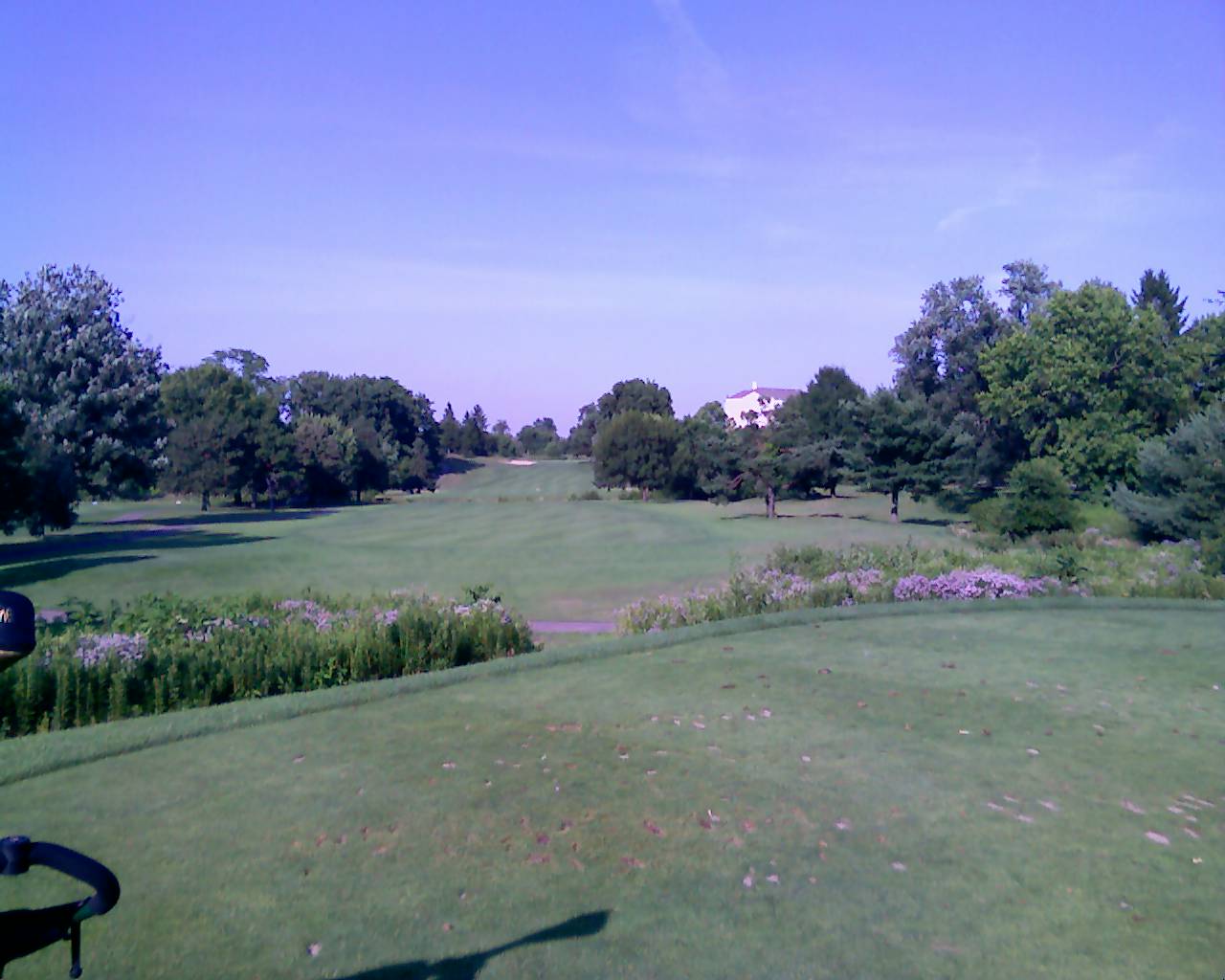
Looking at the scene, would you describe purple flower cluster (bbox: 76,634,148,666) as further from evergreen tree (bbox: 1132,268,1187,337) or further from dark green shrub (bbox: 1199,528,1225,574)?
evergreen tree (bbox: 1132,268,1187,337)

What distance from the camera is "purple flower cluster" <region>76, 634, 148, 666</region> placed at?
895 cm

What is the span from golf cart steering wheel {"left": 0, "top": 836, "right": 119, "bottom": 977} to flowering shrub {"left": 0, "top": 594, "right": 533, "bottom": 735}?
21.1 feet

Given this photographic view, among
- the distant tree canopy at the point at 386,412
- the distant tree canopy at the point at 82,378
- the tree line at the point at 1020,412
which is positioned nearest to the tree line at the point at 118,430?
the distant tree canopy at the point at 82,378

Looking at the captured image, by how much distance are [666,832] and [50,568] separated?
80.2ft

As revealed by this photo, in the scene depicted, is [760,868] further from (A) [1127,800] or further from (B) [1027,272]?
(B) [1027,272]

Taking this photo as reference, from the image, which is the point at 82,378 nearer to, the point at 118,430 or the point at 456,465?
the point at 118,430

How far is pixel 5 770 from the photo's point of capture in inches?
240

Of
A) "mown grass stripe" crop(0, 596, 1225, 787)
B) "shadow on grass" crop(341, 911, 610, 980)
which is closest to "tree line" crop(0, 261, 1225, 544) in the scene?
"mown grass stripe" crop(0, 596, 1225, 787)

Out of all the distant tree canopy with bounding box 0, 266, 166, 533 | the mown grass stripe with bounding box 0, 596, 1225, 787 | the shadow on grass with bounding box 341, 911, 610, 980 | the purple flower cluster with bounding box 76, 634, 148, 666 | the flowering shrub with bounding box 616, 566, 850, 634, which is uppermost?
the distant tree canopy with bounding box 0, 266, 166, 533

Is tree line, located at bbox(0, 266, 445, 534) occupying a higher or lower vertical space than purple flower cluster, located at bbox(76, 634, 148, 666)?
higher

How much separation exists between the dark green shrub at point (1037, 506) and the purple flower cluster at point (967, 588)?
1376cm

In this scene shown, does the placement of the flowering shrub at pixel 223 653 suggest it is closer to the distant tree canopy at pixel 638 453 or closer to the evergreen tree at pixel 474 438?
the distant tree canopy at pixel 638 453

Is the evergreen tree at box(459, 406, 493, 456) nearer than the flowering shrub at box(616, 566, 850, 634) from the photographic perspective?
No

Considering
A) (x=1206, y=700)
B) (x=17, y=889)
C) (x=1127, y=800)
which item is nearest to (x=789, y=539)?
(x=1206, y=700)
